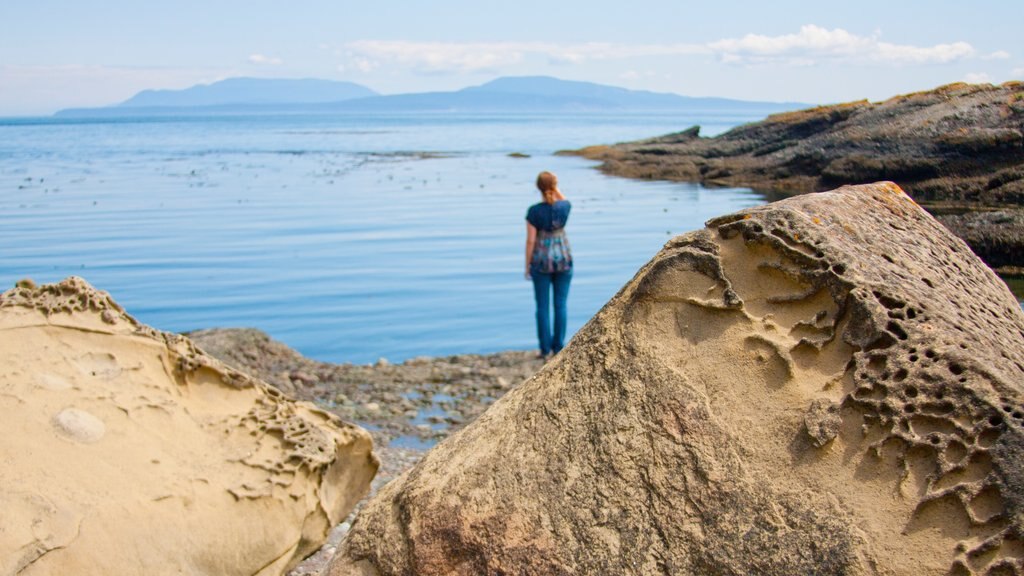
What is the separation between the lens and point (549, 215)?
9.27m

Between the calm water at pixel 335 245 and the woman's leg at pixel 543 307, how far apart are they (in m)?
0.99

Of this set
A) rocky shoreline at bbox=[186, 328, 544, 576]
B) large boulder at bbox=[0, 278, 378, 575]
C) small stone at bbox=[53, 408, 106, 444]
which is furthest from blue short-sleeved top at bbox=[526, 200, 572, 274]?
small stone at bbox=[53, 408, 106, 444]

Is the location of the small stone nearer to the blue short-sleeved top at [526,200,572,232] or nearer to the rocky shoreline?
the rocky shoreline

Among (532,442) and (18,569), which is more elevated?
(532,442)

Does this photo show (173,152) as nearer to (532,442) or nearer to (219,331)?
(219,331)

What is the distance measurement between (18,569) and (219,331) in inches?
253

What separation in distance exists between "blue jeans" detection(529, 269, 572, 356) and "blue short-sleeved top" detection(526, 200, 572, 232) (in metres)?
0.45

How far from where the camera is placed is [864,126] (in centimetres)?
2211

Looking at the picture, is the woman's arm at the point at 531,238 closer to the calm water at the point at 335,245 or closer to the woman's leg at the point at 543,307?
the woman's leg at the point at 543,307

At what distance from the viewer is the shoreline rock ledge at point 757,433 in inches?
107

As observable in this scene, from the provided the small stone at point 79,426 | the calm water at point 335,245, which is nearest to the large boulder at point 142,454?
the small stone at point 79,426

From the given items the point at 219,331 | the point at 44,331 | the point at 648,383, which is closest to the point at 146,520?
the point at 44,331

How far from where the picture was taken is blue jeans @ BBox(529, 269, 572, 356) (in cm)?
955

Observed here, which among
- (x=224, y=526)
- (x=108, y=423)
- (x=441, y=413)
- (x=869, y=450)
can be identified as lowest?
(x=441, y=413)
